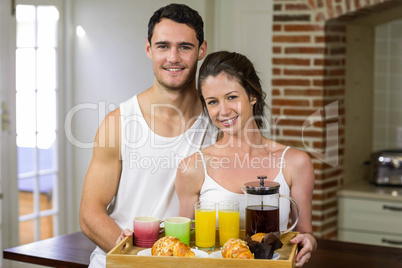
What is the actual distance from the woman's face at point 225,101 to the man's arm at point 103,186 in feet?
1.61

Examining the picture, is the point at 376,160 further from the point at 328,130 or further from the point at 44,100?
the point at 44,100

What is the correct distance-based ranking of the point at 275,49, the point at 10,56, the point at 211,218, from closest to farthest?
the point at 211,218, the point at 275,49, the point at 10,56

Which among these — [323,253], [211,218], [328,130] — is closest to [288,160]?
[211,218]

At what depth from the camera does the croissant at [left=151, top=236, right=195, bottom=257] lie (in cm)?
167

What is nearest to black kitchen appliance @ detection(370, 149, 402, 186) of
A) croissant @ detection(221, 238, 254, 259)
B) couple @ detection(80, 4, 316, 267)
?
couple @ detection(80, 4, 316, 267)

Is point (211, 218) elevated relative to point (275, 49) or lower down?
lower down

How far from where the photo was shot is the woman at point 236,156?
207 cm

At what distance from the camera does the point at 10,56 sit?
4.45 m

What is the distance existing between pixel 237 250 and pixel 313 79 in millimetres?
2613

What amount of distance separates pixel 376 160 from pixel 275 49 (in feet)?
3.68

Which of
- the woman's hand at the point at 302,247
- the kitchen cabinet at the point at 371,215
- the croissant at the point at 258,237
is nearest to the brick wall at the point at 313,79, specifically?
the kitchen cabinet at the point at 371,215

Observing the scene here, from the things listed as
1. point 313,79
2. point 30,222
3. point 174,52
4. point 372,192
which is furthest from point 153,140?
point 30,222

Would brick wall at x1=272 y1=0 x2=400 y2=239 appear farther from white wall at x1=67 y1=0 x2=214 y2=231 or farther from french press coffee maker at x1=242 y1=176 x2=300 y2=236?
french press coffee maker at x1=242 y1=176 x2=300 y2=236

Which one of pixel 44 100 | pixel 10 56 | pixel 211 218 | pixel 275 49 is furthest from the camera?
pixel 44 100
